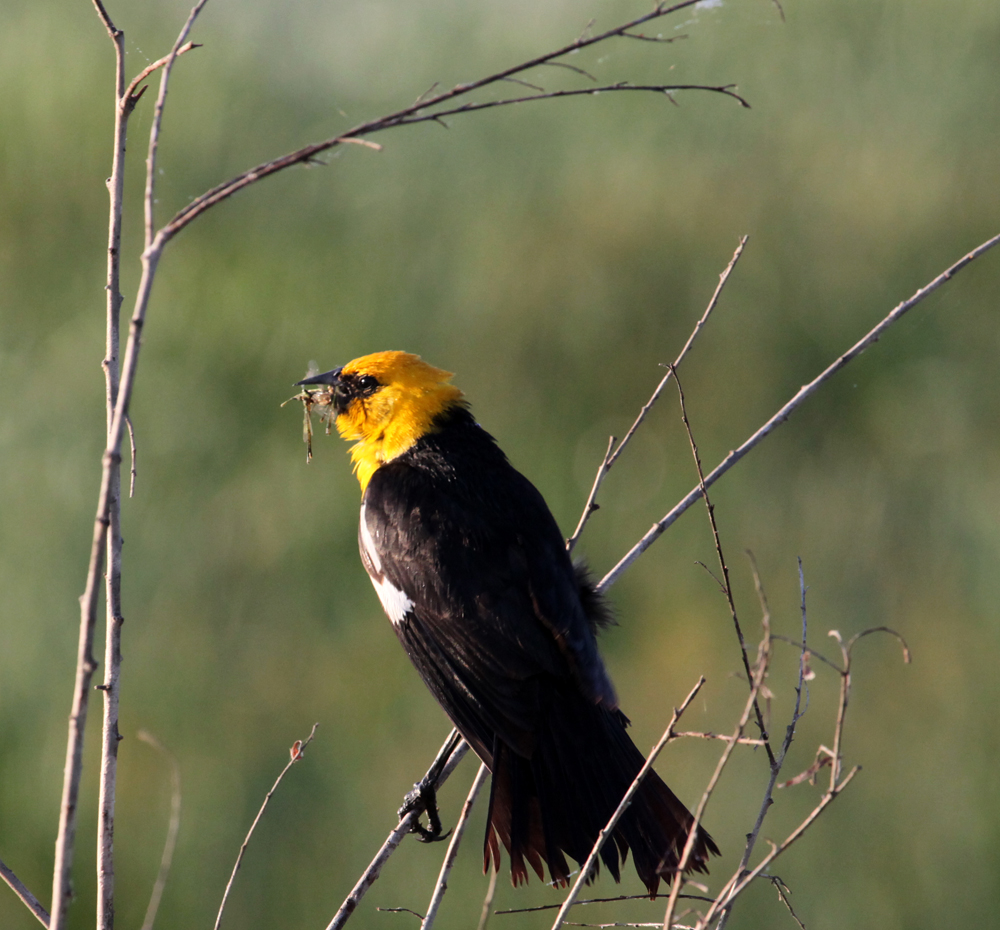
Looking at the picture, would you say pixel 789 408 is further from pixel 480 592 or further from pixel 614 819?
pixel 614 819

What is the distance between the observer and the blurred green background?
16.1 ft

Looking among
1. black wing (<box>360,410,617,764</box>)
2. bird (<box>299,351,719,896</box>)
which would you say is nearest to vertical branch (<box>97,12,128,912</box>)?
bird (<box>299,351,719,896</box>)

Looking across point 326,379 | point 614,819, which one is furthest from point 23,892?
point 326,379

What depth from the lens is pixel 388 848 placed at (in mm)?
2047

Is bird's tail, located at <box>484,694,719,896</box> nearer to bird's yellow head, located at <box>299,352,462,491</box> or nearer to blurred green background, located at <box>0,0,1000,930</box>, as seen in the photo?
bird's yellow head, located at <box>299,352,462,491</box>

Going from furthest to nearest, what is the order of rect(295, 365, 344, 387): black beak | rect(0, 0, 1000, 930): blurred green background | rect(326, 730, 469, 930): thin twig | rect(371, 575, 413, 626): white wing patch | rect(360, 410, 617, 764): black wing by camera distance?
rect(0, 0, 1000, 930): blurred green background, rect(295, 365, 344, 387): black beak, rect(371, 575, 413, 626): white wing patch, rect(360, 410, 617, 764): black wing, rect(326, 730, 469, 930): thin twig

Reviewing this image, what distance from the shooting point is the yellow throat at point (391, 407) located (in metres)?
2.95

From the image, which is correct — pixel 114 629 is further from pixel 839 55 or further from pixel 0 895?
pixel 839 55

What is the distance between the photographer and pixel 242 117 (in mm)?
6078

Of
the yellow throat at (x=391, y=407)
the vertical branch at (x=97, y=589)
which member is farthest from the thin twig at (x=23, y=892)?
the yellow throat at (x=391, y=407)

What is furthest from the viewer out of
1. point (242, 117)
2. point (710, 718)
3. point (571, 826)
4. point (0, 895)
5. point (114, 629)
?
point (242, 117)

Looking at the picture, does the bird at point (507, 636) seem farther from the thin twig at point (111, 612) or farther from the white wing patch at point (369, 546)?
the thin twig at point (111, 612)

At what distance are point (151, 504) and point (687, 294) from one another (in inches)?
125

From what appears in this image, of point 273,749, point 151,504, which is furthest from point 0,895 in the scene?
point 151,504
